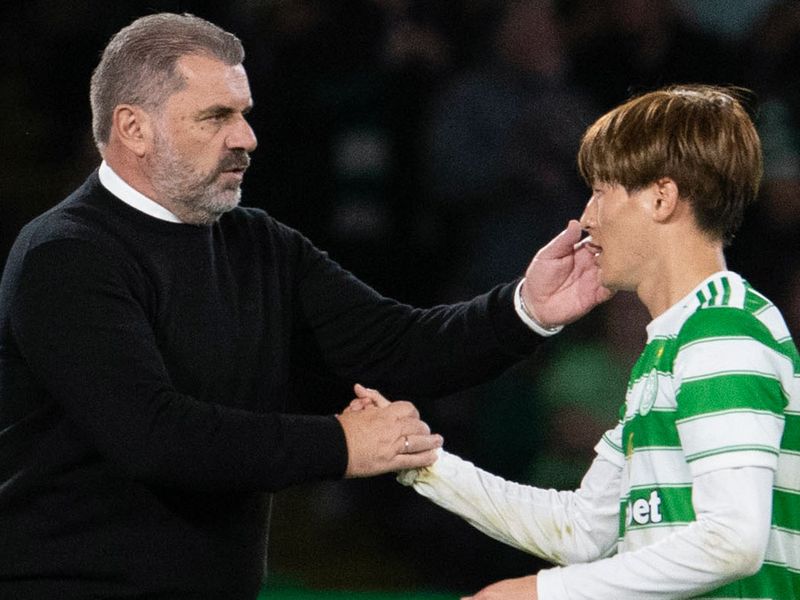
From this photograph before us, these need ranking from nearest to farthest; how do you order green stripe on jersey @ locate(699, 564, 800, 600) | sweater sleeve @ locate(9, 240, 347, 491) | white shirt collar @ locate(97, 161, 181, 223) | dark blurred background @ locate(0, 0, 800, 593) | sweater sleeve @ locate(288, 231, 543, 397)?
green stripe on jersey @ locate(699, 564, 800, 600) < sweater sleeve @ locate(9, 240, 347, 491) < white shirt collar @ locate(97, 161, 181, 223) < sweater sleeve @ locate(288, 231, 543, 397) < dark blurred background @ locate(0, 0, 800, 593)

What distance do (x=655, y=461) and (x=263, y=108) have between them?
217cm

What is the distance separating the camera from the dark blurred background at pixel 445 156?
12.0 ft

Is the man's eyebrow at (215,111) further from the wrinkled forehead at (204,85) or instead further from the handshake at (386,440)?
the handshake at (386,440)

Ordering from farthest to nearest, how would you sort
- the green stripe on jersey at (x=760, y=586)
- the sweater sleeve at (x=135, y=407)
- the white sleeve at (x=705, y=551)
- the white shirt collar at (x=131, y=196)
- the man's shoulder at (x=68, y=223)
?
1. the white shirt collar at (x=131, y=196)
2. the man's shoulder at (x=68, y=223)
3. the sweater sleeve at (x=135, y=407)
4. the green stripe on jersey at (x=760, y=586)
5. the white sleeve at (x=705, y=551)

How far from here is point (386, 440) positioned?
2059 millimetres

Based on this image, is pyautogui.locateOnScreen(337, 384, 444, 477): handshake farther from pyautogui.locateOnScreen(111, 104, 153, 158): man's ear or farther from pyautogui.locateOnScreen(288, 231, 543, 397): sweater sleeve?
pyautogui.locateOnScreen(111, 104, 153, 158): man's ear

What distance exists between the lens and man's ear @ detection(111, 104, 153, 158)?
88.0 inches

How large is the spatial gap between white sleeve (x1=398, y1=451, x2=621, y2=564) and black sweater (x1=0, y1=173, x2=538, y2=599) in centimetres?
18

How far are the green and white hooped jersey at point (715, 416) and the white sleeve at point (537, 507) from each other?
165mm

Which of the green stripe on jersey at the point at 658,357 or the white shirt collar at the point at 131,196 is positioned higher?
the green stripe on jersey at the point at 658,357

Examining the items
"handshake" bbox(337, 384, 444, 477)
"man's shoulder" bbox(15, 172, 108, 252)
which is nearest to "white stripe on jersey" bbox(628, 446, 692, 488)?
"handshake" bbox(337, 384, 444, 477)

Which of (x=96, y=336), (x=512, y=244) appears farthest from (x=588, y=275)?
(x=512, y=244)

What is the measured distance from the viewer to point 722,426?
1600mm

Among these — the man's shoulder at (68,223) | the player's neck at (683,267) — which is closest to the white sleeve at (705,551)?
the player's neck at (683,267)
